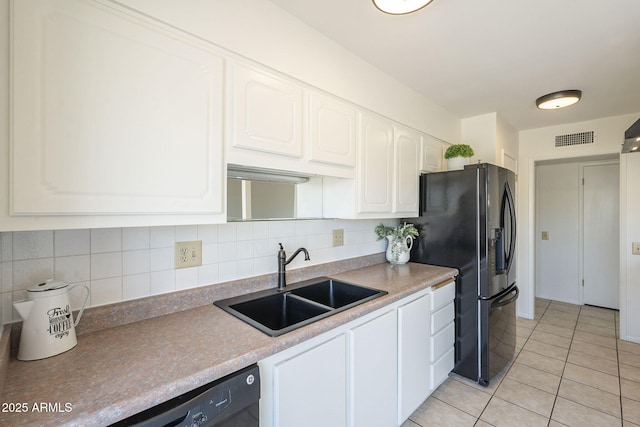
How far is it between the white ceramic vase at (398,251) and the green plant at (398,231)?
0.03 metres

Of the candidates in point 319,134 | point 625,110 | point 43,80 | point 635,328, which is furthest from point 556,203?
point 43,80

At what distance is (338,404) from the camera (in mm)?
1304

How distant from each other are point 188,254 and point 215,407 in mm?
730

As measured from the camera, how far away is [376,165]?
1980 millimetres

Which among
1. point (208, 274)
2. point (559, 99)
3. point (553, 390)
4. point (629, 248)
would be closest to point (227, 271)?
point (208, 274)

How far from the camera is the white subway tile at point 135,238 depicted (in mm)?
1222

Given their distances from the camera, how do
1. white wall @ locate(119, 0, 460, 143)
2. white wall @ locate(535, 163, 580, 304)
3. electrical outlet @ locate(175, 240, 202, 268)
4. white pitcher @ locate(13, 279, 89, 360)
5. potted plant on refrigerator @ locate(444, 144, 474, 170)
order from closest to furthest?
white pitcher @ locate(13, 279, 89, 360) < white wall @ locate(119, 0, 460, 143) < electrical outlet @ locate(175, 240, 202, 268) < potted plant on refrigerator @ locate(444, 144, 474, 170) < white wall @ locate(535, 163, 580, 304)

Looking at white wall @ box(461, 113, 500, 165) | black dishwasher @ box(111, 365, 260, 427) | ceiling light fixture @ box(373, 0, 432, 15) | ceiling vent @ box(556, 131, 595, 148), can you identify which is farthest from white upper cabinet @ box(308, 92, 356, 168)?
ceiling vent @ box(556, 131, 595, 148)

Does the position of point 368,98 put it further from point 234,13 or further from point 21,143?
point 21,143

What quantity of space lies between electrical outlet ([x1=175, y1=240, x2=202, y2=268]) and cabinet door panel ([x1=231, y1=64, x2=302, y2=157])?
55 centimetres

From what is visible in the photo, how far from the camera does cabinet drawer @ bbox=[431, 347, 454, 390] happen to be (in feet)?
6.54

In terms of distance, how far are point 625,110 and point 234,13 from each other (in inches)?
149

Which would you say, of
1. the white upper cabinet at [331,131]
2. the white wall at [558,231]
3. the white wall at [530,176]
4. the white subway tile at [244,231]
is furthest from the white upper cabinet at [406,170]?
the white wall at [558,231]

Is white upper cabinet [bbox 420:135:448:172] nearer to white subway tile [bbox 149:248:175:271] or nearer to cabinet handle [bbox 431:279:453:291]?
cabinet handle [bbox 431:279:453:291]
